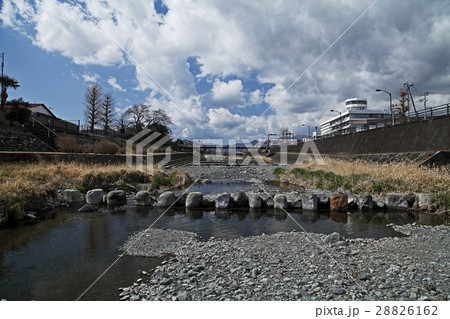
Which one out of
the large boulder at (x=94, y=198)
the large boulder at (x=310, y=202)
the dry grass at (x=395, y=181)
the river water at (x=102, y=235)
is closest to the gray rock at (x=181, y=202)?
the river water at (x=102, y=235)

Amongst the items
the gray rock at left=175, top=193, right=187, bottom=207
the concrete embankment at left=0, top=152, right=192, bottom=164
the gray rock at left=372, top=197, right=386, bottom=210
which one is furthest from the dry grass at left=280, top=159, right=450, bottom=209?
the concrete embankment at left=0, top=152, right=192, bottom=164

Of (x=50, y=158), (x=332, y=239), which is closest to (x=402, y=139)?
(x=332, y=239)

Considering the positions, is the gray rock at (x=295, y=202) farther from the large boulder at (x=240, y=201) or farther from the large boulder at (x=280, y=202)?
the large boulder at (x=240, y=201)

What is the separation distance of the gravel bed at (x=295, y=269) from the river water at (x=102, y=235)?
0.61m

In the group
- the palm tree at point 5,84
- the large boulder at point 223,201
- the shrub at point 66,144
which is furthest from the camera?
the palm tree at point 5,84

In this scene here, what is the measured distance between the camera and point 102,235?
7.93 m

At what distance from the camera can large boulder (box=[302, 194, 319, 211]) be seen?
11.6m

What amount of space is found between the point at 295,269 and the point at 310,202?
6.97m

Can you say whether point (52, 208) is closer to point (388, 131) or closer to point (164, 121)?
point (388, 131)

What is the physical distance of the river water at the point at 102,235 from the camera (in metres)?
4.89

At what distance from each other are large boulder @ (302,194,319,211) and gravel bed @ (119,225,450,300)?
428 centimetres

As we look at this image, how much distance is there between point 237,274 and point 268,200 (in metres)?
7.62

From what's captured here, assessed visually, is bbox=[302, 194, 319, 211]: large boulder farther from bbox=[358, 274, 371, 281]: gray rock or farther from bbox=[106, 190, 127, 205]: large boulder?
Result: bbox=[106, 190, 127, 205]: large boulder

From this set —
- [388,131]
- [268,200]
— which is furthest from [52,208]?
[388,131]
